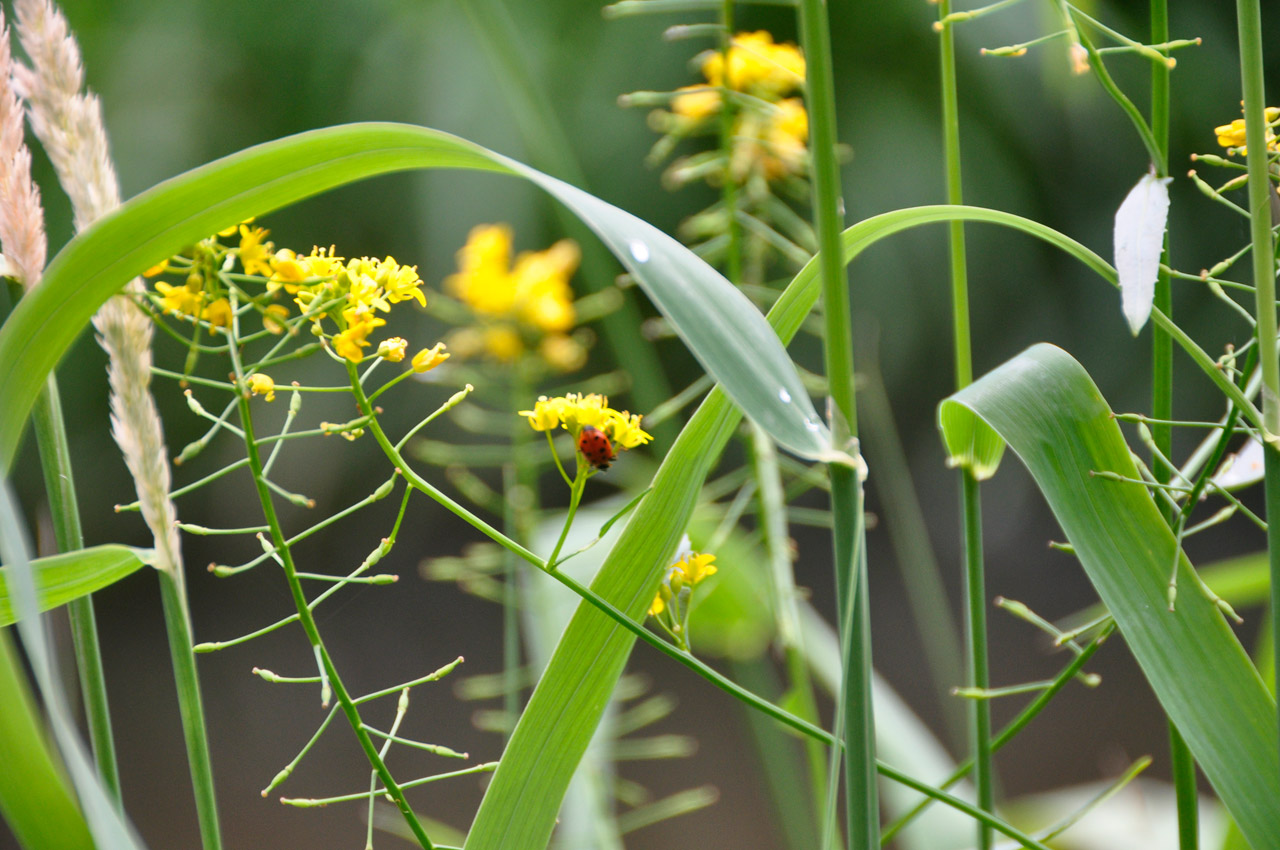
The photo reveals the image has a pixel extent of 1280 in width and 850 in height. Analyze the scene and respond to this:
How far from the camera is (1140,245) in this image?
140mm

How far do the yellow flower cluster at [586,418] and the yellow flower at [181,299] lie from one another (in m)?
0.06

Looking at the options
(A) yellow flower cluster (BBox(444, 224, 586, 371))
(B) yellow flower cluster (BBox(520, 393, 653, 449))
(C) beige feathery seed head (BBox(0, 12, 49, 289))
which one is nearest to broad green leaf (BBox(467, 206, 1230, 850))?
(B) yellow flower cluster (BBox(520, 393, 653, 449))

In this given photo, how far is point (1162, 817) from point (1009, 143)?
0.69m

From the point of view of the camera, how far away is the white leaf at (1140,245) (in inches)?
5.2

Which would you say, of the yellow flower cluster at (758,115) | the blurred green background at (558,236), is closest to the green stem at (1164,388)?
the yellow flower cluster at (758,115)

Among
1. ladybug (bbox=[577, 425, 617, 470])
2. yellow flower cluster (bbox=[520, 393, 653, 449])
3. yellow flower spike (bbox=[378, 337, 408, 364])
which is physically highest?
yellow flower spike (bbox=[378, 337, 408, 364])

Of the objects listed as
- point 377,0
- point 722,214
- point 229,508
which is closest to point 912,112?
point 377,0

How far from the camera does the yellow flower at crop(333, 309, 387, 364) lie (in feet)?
0.45

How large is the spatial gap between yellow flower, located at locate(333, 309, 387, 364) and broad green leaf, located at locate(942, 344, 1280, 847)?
0.10 meters

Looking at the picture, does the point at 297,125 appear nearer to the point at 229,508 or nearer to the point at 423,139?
the point at 229,508

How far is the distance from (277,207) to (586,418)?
63 millimetres

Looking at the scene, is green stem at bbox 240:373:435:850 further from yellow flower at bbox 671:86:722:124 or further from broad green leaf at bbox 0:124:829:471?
yellow flower at bbox 671:86:722:124

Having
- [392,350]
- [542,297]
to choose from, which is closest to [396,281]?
[392,350]

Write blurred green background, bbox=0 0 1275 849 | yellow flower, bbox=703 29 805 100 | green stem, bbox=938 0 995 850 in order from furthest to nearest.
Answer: blurred green background, bbox=0 0 1275 849
yellow flower, bbox=703 29 805 100
green stem, bbox=938 0 995 850
